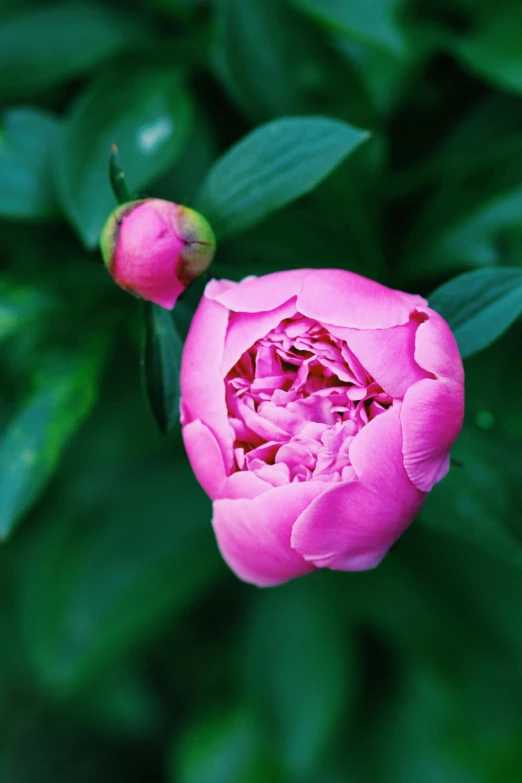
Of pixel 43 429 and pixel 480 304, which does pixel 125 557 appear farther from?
pixel 480 304

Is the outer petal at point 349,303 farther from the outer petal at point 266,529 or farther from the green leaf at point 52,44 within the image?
the green leaf at point 52,44

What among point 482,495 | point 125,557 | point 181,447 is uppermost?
point 482,495

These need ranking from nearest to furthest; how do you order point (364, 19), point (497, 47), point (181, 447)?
point (364, 19)
point (497, 47)
point (181, 447)

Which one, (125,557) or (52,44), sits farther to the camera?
(125,557)

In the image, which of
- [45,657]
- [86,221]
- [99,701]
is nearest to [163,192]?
[86,221]

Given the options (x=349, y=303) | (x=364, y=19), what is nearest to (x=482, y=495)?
(x=349, y=303)

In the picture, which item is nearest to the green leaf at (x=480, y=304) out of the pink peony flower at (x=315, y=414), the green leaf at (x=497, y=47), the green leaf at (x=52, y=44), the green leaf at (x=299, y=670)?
the pink peony flower at (x=315, y=414)

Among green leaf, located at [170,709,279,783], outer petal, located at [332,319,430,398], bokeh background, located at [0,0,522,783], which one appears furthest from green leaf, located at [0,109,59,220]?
green leaf, located at [170,709,279,783]
